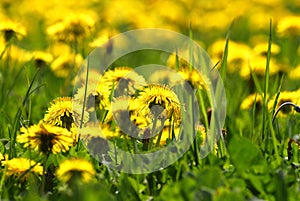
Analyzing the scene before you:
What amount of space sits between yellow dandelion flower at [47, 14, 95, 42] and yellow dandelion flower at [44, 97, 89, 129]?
111cm

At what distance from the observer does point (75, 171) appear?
1698mm

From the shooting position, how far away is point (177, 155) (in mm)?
1926

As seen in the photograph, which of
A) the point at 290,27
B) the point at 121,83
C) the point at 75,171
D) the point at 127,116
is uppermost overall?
the point at 290,27

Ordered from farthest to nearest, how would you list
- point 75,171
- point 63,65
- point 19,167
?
point 63,65, point 19,167, point 75,171

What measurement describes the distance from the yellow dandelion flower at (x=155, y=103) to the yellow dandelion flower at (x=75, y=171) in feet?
1.08

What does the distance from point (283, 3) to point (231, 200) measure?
5.85 metres

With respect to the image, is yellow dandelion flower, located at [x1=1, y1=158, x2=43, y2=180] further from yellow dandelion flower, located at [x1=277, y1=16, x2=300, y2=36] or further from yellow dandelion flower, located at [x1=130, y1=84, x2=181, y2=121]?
yellow dandelion flower, located at [x1=277, y1=16, x2=300, y2=36]

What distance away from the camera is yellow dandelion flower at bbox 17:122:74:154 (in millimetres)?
1768

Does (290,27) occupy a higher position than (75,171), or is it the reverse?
(290,27)

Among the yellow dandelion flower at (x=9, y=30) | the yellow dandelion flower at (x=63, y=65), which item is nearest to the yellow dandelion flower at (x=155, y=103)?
the yellow dandelion flower at (x=9, y=30)

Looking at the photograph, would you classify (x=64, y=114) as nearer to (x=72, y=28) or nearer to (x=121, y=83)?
(x=121, y=83)

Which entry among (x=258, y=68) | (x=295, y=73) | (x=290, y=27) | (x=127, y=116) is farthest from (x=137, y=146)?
(x=290, y=27)

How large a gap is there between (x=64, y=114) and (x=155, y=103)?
273mm

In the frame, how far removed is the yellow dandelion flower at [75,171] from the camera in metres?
1.69
